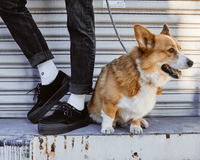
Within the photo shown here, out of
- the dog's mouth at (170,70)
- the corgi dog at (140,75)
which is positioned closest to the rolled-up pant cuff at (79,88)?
the corgi dog at (140,75)

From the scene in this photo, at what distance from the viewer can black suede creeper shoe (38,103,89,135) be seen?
1.34 meters

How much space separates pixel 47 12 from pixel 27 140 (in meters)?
1.34

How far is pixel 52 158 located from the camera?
52.7 inches

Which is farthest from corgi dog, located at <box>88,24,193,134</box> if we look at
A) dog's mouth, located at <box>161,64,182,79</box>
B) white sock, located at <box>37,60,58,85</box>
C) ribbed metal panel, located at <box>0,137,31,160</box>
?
ribbed metal panel, located at <box>0,137,31,160</box>

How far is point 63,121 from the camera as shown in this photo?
1.42m

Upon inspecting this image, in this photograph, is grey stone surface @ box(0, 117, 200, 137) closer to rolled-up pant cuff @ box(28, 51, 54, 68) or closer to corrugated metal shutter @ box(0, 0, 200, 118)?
corrugated metal shutter @ box(0, 0, 200, 118)

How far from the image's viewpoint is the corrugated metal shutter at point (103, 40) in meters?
1.91

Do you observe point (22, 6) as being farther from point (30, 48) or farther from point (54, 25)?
point (54, 25)

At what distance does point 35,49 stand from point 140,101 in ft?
3.25

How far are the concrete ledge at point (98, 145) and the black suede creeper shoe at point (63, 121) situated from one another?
0.05 metres

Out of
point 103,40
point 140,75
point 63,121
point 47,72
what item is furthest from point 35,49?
point 140,75

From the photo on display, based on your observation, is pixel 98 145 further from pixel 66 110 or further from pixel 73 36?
pixel 73 36

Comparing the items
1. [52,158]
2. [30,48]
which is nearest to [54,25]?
[30,48]

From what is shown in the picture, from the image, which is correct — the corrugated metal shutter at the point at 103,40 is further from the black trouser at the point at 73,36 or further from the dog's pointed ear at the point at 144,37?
the dog's pointed ear at the point at 144,37
